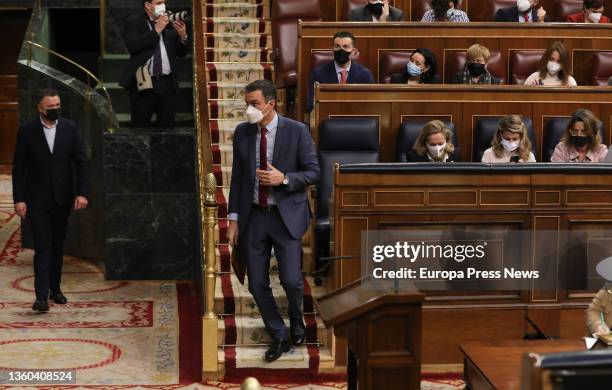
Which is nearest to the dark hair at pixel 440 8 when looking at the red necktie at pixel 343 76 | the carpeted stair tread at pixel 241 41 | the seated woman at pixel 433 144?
the carpeted stair tread at pixel 241 41

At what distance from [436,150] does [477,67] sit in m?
1.39

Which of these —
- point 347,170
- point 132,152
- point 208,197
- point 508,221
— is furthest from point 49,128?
point 508,221

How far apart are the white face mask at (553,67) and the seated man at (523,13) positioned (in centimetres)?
115

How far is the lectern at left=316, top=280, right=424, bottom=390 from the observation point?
427 centimetres

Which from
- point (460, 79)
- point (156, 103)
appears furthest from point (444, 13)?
point (156, 103)

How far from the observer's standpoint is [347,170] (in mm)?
5570

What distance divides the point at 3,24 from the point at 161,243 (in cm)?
542

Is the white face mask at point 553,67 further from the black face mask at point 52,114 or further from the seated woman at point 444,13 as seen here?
the black face mask at point 52,114

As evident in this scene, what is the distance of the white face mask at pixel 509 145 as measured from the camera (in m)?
6.11

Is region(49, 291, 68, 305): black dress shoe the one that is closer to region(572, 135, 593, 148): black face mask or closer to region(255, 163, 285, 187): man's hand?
region(255, 163, 285, 187): man's hand

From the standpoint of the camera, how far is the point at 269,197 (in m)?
5.54

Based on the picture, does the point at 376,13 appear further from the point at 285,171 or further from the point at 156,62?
the point at 285,171

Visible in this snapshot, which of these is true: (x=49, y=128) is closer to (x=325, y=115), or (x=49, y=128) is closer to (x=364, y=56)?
(x=325, y=115)

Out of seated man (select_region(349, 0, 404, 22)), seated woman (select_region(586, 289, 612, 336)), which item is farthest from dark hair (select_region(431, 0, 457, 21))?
seated woman (select_region(586, 289, 612, 336))
